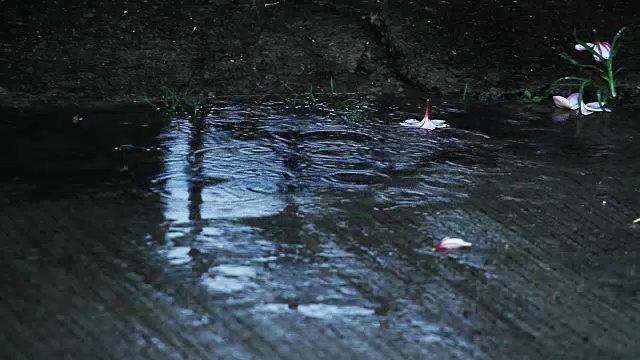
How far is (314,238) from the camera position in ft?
8.57

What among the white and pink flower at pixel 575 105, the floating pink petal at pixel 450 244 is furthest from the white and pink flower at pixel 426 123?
the floating pink petal at pixel 450 244

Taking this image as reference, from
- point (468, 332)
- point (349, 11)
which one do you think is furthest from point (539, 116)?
point (468, 332)

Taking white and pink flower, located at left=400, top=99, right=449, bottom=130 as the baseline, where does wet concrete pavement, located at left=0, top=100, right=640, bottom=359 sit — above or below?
below

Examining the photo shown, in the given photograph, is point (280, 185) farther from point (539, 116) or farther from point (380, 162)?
point (539, 116)

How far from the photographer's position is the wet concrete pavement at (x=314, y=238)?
2.11 meters

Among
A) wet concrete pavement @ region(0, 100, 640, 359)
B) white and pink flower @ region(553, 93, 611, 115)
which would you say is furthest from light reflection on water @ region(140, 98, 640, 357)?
white and pink flower @ region(553, 93, 611, 115)

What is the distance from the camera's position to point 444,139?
3566 millimetres

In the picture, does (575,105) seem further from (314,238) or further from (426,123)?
(314,238)

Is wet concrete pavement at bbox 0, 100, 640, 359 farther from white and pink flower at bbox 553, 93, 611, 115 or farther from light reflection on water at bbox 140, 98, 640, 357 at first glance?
white and pink flower at bbox 553, 93, 611, 115

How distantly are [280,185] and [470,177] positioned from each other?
61cm

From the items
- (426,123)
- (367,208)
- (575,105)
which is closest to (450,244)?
(367,208)

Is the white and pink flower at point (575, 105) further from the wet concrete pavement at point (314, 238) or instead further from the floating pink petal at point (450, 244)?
Answer: the floating pink petal at point (450, 244)

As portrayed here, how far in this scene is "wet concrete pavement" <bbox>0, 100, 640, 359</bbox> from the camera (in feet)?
6.93

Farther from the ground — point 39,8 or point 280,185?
point 39,8
